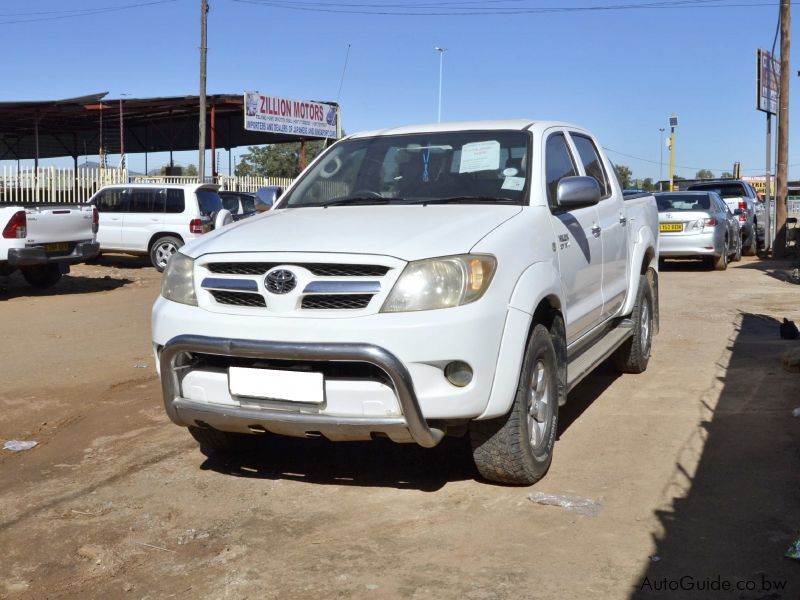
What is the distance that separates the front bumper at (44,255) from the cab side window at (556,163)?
360 inches

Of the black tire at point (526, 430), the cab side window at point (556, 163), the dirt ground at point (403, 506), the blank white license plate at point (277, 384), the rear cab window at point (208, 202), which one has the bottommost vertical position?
the dirt ground at point (403, 506)

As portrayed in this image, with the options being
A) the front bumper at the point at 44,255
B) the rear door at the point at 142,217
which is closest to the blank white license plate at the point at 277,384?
the front bumper at the point at 44,255

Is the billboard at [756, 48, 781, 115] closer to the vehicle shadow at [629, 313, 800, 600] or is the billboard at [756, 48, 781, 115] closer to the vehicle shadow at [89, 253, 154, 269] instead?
the vehicle shadow at [89, 253, 154, 269]

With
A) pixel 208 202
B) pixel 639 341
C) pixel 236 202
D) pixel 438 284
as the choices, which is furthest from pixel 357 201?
pixel 236 202

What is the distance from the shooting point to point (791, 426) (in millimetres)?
5441

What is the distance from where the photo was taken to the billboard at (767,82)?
2198cm

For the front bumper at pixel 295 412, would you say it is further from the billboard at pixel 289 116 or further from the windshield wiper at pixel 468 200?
the billboard at pixel 289 116

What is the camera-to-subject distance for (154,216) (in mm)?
17359

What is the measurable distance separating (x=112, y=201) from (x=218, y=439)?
1409cm

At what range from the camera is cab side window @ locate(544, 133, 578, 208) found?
507cm

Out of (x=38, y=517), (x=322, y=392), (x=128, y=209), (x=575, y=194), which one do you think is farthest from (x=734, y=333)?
(x=128, y=209)

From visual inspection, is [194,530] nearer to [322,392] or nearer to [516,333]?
[322,392]

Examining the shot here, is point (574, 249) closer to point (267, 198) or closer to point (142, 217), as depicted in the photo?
point (267, 198)

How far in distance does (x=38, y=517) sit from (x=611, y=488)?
8.98 ft
